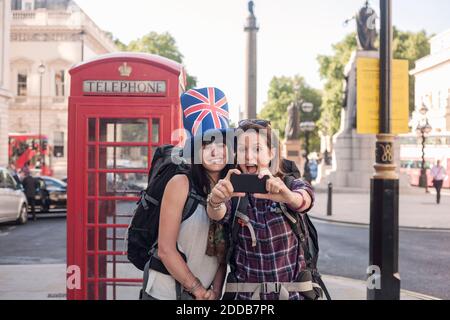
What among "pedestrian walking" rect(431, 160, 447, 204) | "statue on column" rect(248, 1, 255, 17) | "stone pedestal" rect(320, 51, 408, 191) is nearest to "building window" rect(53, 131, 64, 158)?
"stone pedestal" rect(320, 51, 408, 191)

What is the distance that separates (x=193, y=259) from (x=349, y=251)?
26.4ft

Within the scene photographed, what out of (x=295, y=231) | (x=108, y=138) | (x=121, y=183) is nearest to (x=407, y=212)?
(x=121, y=183)

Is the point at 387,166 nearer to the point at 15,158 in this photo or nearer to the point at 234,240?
the point at 234,240

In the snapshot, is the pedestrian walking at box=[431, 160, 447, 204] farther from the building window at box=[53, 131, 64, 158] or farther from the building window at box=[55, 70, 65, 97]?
the building window at box=[55, 70, 65, 97]

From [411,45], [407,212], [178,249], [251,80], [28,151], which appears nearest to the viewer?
[178,249]

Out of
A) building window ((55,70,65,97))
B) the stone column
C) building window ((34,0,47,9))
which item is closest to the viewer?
the stone column

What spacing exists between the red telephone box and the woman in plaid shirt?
1962 millimetres

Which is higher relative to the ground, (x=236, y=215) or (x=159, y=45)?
(x=159, y=45)

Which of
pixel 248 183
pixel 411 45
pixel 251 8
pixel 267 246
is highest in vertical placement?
pixel 411 45

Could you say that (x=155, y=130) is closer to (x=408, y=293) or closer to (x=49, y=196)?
(x=408, y=293)

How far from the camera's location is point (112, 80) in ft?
13.7

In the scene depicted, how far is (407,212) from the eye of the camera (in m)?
16.7

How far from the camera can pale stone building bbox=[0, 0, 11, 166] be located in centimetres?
2686
